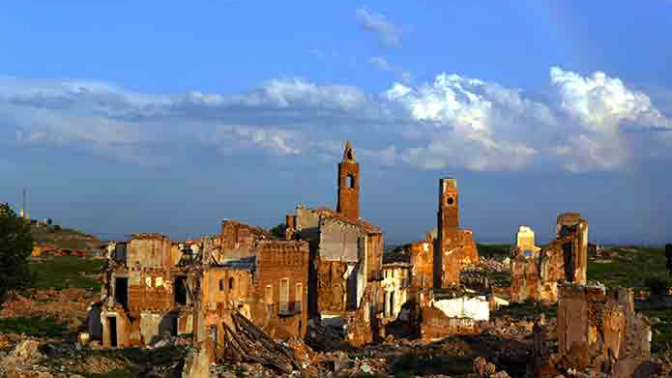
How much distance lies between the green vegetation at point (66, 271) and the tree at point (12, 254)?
13.8 m

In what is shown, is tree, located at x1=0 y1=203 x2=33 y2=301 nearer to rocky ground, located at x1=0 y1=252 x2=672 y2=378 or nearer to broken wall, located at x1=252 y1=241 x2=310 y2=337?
rocky ground, located at x1=0 y1=252 x2=672 y2=378

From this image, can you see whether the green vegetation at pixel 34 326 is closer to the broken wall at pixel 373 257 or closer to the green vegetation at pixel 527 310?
the broken wall at pixel 373 257

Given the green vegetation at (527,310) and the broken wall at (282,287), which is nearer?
the broken wall at (282,287)

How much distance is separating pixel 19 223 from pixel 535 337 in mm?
32996

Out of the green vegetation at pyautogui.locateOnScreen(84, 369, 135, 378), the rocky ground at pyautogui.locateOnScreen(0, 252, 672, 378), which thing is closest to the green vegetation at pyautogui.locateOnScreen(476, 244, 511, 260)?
the rocky ground at pyautogui.locateOnScreen(0, 252, 672, 378)

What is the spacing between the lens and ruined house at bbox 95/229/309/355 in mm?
38719

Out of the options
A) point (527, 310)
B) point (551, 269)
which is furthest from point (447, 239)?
point (527, 310)

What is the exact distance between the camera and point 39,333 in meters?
45.3

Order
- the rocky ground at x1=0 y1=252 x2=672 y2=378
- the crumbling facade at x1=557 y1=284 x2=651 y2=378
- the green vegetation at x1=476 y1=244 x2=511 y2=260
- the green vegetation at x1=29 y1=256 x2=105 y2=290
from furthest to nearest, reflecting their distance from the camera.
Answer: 1. the green vegetation at x1=476 y1=244 x2=511 y2=260
2. the green vegetation at x1=29 y1=256 x2=105 y2=290
3. the rocky ground at x1=0 y1=252 x2=672 y2=378
4. the crumbling facade at x1=557 y1=284 x2=651 y2=378

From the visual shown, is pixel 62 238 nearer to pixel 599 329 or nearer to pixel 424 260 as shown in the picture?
pixel 424 260

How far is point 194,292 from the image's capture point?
39000 millimetres

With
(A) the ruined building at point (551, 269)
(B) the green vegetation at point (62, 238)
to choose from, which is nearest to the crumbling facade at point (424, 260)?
(A) the ruined building at point (551, 269)

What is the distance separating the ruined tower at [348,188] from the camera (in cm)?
6066

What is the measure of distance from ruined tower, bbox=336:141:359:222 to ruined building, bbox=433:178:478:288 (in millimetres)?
7197
